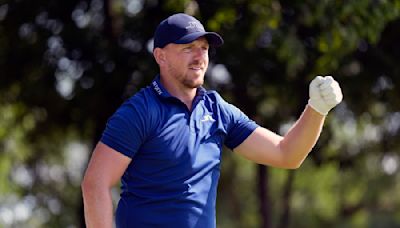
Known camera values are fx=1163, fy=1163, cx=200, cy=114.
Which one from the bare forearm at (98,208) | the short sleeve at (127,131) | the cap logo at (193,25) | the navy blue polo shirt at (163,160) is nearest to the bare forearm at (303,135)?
the navy blue polo shirt at (163,160)

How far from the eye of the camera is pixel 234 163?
2420 centimetres

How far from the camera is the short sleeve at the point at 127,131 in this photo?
520 cm

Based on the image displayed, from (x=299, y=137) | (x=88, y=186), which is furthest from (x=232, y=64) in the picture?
(x=88, y=186)

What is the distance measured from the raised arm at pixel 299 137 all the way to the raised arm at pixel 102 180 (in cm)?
78

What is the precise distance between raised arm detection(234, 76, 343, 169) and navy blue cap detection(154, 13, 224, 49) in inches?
20.7

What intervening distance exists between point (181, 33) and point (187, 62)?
0.46 ft

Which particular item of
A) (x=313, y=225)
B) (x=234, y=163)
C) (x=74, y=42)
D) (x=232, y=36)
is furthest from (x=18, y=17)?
(x=313, y=225)

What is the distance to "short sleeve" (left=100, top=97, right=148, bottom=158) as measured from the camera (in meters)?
5.20

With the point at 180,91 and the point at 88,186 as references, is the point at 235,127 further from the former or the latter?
the point at 88,186

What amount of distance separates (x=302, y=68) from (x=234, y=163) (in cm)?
1106

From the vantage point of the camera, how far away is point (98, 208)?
205 inches

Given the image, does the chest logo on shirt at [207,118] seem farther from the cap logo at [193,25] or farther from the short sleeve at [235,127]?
the cap logo at [193,25]

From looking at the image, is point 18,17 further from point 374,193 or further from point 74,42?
point 374,193

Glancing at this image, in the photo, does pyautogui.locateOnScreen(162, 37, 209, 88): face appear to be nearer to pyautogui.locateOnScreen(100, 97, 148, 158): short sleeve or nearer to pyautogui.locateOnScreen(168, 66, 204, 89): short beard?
pyautogui.locateOnScreen(168, 66, 204, 89): short beard
